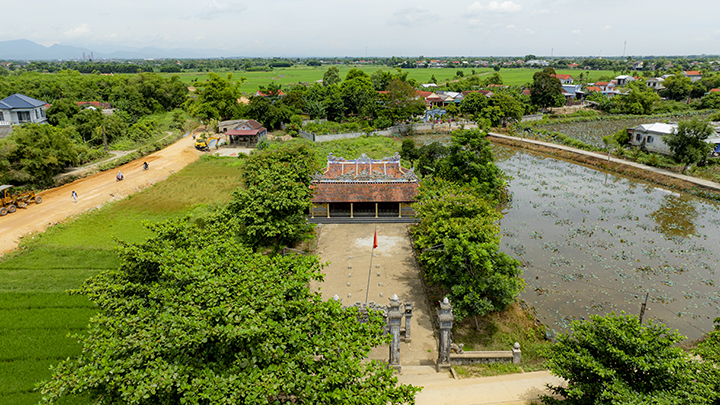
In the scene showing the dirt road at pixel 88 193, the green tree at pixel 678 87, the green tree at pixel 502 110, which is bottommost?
the dirt road at pixel 88 193

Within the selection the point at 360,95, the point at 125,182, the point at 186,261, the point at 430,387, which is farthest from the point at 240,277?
the point at 360,95

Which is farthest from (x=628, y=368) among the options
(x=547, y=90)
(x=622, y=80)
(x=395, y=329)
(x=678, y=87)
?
(x=622, y=80)

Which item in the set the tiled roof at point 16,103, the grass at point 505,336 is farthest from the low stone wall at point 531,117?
the tiled roof at point 16,103

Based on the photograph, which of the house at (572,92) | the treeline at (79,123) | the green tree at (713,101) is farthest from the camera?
the house at (572,92)

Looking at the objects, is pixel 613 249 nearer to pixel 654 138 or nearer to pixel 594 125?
pixel 654 138

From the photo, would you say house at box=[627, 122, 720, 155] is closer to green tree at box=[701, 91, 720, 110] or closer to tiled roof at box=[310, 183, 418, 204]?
tiled roof at box=[310, 183, 418, 204]

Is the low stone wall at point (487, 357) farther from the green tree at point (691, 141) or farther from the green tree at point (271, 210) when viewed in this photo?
the green tree at point (691, 141)

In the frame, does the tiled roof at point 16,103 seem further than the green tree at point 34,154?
Yes

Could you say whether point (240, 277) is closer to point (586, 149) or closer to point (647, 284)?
point (647, 284)
